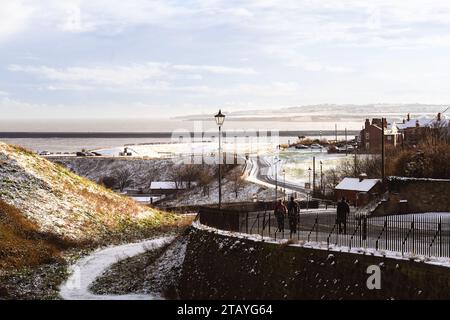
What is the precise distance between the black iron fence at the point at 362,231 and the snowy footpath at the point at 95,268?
4.56 meters

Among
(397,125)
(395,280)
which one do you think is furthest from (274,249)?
(397,125)

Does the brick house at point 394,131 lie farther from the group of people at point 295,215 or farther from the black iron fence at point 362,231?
the group of people at point 295,215

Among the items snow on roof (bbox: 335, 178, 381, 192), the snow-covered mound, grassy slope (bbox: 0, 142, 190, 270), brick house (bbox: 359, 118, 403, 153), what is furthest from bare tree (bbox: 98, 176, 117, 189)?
grassy slope (bbox: 0, 142, 190, 270)

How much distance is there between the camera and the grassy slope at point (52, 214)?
3228cm

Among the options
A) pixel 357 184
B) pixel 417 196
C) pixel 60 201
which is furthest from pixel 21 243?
pixel 357 184

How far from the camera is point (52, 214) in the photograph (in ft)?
122

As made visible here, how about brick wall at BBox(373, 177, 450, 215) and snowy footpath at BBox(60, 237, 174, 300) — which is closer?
snowy footpath at BBox(60, 237, 174, 300)

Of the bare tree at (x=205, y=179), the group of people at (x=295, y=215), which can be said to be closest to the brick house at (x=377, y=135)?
the bare tree at (x=205, y=179)

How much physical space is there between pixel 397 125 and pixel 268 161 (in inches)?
1055

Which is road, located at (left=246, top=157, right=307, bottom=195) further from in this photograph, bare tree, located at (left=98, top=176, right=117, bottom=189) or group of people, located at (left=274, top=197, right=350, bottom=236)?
group of people, located at (left=274, top=197, right=350, bottom=236)

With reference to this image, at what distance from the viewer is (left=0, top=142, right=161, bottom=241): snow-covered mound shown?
36531mm

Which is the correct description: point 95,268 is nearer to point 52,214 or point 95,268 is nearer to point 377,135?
point 52,214

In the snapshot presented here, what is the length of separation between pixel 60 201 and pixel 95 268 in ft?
37.1

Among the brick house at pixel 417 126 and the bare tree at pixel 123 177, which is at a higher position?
the brick house at pixel 417 126
